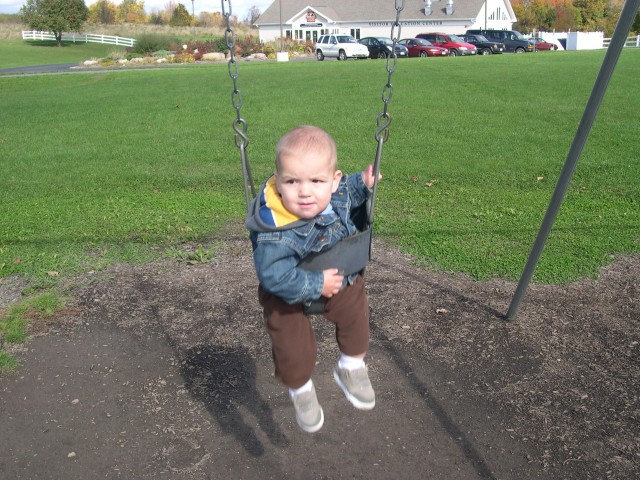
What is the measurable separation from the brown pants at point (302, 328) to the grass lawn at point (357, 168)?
2.96 metres

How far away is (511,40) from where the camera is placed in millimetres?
43344

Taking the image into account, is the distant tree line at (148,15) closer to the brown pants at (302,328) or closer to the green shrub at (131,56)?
the green shrub at (131,56)

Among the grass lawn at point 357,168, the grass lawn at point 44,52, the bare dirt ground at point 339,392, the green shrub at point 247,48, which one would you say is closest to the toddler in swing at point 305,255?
the bare dirt ground at point 339,392

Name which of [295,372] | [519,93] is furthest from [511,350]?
[519,93]

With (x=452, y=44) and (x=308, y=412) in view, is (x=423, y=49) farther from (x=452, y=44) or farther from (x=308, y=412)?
(x=308, y=412)

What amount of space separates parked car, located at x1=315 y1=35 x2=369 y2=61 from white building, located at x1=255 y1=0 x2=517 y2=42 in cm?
2296

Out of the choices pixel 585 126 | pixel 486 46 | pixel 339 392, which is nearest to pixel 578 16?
pixel 486 46

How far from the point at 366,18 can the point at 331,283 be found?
65365mm

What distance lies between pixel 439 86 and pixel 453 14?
46525 mm

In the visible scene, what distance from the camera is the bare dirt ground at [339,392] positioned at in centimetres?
348

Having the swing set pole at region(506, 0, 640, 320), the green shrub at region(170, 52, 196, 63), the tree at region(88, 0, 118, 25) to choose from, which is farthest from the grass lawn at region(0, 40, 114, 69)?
the swing set pole at region(506, 0, 640, 320)

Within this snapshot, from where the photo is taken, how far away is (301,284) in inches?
103

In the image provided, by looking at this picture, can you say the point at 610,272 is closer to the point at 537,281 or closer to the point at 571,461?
the point at 537,281

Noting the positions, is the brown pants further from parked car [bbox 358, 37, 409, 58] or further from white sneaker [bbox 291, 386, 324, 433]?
parked car [bbox 358, 37, 409, 58]
